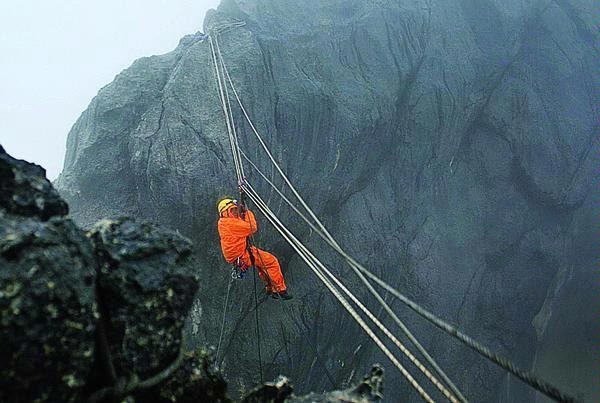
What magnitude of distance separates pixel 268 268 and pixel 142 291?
605 centimetres

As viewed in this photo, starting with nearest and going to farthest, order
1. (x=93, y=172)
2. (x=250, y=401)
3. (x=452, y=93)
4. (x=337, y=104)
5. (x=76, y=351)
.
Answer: (x=76, y=351) → (x=250, y=401) → (x=93, y=172) → (x=337, y=104) → (x=452, y=93)

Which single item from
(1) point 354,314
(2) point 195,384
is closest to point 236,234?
(1) point 354,314

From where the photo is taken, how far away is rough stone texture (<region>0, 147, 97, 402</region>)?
173 centimetres

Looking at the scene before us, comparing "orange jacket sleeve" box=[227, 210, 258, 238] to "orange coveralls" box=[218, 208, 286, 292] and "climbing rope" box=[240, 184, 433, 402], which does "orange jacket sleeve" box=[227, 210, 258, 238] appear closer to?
"orange coveralls" box=[218, 208, 286, 292]

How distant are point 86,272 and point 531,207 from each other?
1602cm

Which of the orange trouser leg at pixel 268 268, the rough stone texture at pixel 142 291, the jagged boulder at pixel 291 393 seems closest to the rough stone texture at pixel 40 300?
the rough stone texture at pixel 142 291

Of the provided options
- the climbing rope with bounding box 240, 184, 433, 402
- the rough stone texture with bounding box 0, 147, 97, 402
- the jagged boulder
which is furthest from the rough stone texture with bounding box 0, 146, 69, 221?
the climbing rope with bounding box 240, 184, 433, 402

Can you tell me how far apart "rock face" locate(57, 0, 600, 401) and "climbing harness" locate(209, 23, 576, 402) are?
0.44 m

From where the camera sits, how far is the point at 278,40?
38.7ft

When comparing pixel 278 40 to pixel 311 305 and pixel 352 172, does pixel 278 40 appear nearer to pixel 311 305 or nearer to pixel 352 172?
pixel 352 172

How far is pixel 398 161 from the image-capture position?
12930mm

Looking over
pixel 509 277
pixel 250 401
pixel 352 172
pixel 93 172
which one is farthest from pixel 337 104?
pixel 250 401

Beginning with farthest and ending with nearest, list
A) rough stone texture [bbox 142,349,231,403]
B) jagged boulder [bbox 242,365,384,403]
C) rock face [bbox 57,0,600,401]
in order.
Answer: rock face [bbox 57,0,600,401] → jagged boulder [bbox 242,365,384,403] → rough stone texture [bbox 142,349,231,403]

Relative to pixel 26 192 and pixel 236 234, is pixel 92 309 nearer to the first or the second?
pixel 26 192
